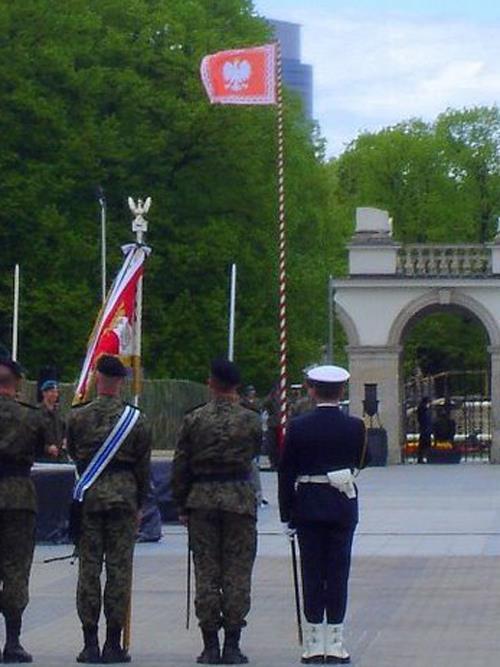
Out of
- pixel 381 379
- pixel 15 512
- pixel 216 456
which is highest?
pixel 381 379

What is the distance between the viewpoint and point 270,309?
53156 mm

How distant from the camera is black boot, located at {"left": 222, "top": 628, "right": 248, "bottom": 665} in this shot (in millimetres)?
13797

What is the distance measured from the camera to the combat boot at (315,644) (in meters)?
13.7

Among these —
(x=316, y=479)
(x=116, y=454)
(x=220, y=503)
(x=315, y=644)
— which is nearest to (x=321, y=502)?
(x=316, y=479)

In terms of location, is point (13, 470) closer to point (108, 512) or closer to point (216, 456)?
point (108, 512)

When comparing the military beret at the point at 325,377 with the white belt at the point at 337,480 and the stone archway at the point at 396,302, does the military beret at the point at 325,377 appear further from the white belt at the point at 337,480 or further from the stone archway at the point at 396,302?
the stone archway at the point at 396,302

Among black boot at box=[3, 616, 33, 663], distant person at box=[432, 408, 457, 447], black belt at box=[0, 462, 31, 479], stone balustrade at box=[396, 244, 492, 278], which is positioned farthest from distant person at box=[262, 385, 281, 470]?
black boot at box=[3, 616, 33, 663]

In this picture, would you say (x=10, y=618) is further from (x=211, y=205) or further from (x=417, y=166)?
(x=417, y=166)

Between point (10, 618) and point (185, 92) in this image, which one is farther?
point (185, 92)

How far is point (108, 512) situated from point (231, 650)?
3.93 ft

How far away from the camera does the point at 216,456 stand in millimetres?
13922

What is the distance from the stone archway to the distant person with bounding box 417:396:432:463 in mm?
1879

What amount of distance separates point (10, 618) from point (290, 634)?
2510 millimetres

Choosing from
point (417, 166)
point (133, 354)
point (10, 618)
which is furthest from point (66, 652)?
point (417, 166)
